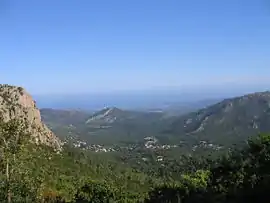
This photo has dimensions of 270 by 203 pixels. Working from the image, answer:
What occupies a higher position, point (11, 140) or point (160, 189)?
point (11, 140)

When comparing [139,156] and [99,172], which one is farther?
[139,156]

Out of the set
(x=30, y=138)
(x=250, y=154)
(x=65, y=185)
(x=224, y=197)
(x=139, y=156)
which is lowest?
(x=139, y=156)

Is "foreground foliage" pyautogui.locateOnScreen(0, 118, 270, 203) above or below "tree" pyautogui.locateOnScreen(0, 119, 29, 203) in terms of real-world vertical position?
below

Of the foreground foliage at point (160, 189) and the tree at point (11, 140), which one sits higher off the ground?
the tree at point (11, 140)

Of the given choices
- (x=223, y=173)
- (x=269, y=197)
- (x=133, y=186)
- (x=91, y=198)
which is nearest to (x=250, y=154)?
(x=223, y=173)

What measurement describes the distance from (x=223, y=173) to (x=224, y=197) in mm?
10696

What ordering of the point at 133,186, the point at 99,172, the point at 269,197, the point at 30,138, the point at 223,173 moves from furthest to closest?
the point at 99,172 < the point at 133,186 < the point at 223,173 < the point at 269,197 < the point at 30,138

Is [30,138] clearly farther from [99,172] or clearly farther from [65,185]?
[99,172]

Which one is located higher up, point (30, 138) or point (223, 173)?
point (30, 138)

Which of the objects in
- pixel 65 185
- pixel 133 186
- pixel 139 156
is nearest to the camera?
pixel 65 185

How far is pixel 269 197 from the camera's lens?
→ 37.9 metres

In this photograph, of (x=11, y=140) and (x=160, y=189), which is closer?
(x=11, y=140)

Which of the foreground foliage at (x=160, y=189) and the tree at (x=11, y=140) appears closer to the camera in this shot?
the tree at (x=11, y=140)

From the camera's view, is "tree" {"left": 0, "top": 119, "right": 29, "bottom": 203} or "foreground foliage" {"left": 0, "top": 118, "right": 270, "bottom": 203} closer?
"tree" {"left": 0, "top": 119, "right": 29, "bottom": 203}
